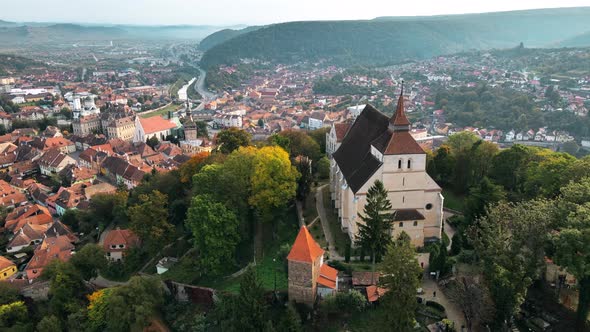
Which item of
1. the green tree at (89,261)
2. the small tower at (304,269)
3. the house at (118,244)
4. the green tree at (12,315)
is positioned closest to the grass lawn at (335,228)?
the small tower at (304,269)

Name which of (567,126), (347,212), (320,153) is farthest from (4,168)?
(567,126)

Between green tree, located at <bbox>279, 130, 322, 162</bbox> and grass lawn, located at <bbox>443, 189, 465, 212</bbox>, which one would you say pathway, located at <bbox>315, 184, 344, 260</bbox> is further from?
grass lawn, located at <bbox>443, 189, 465, 212</bbox>

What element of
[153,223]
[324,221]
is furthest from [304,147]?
[153,223]

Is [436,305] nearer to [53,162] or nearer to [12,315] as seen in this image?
[12,315]

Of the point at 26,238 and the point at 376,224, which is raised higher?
the point at 376,224

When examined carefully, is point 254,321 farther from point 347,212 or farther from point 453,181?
point 453,181

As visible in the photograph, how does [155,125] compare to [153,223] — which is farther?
[155,125]
